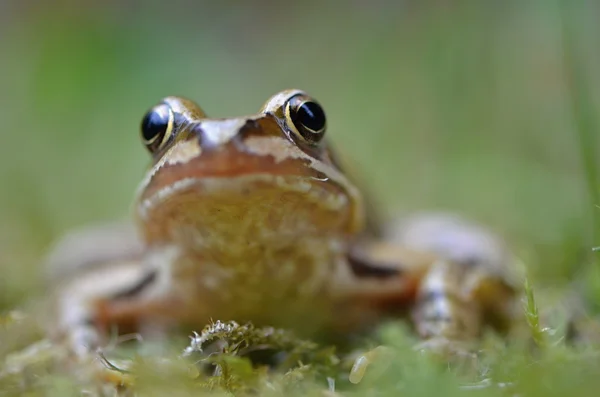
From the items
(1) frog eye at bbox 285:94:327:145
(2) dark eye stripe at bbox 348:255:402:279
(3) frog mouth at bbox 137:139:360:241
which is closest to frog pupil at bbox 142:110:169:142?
(3) frog mouth at bbox 137:139:360:241

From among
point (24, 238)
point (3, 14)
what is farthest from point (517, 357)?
point (3, 14)

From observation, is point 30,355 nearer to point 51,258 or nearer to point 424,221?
point 51,258

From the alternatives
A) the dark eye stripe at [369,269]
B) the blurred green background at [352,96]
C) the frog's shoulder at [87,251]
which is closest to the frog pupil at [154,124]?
the dark eye stripe at [369,269]

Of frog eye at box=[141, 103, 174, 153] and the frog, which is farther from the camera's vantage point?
frog eye at box=[141, 103, 174, 153]

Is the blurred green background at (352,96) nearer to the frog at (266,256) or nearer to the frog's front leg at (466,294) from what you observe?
the frog's front leg at (466,294)

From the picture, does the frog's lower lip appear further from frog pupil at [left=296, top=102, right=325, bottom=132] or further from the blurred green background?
the blurred green background

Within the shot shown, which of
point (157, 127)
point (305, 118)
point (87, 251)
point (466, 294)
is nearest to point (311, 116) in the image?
point (305, 118)

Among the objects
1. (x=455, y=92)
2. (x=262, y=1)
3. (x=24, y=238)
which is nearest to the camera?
(x=24, y=238)
